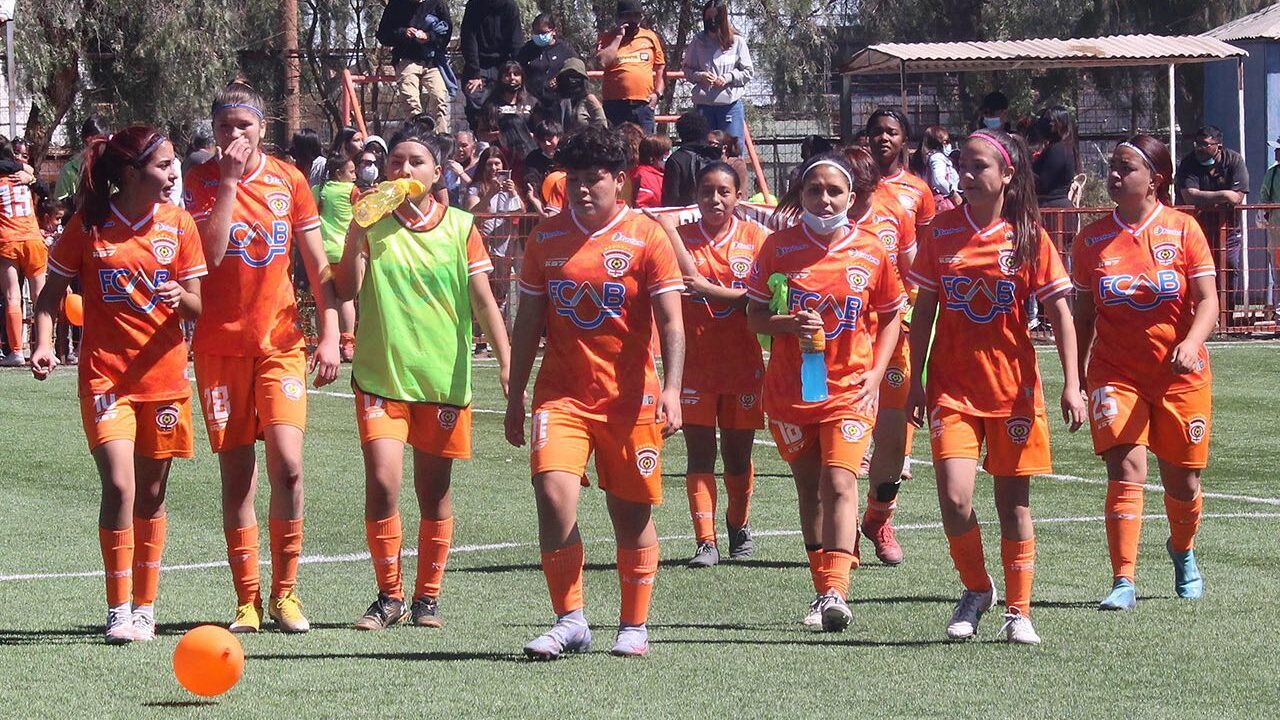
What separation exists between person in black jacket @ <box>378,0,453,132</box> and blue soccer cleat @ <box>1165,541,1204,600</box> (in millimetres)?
14200

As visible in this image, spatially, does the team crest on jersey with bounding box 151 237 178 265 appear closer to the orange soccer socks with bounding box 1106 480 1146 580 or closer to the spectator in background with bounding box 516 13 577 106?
the orange soccer socks with bounding box 1106 480 1146 580

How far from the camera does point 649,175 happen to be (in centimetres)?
1628

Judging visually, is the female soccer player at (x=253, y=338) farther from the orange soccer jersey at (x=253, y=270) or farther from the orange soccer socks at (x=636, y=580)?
the orange soccer socks at (x=636, y=580)

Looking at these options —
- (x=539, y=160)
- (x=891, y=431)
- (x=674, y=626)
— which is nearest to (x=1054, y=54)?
(x=539, y=160)

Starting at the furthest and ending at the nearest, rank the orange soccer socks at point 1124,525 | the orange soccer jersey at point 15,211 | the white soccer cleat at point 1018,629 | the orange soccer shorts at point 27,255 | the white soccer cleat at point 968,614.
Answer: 1. the orange soccer shorts at point 27,255
2. the orange soccer jersey at point 15,211
3. the orange soccer socks at point 1124,525
4. the white soccer cleat at point 968,614
5. the white soccer cleat at point 1018,629

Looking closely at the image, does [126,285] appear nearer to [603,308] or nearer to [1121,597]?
[603,308]

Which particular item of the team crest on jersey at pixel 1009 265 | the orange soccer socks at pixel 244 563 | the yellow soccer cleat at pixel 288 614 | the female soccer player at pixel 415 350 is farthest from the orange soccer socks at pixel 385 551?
the team crest on jersey at pixel 1009 265

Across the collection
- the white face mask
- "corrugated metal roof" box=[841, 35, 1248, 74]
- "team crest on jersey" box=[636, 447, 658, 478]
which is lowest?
"team crest on jersey" box=[636, 447, 658, 478]

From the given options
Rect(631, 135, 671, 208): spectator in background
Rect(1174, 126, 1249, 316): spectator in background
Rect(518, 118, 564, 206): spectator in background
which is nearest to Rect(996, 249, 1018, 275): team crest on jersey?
Rect(631, 135, 671, 208): spectator in background

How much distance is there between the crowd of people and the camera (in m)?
7.01

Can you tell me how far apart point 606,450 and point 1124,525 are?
234 cm

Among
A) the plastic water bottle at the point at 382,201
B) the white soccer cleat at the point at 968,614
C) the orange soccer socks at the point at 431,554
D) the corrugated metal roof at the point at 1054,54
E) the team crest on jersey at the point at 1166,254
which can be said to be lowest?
the white soccer cleat at the point at 968,614

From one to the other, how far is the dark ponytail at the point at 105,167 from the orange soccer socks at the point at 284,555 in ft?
4.49

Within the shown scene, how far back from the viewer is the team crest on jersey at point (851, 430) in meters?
7.51
